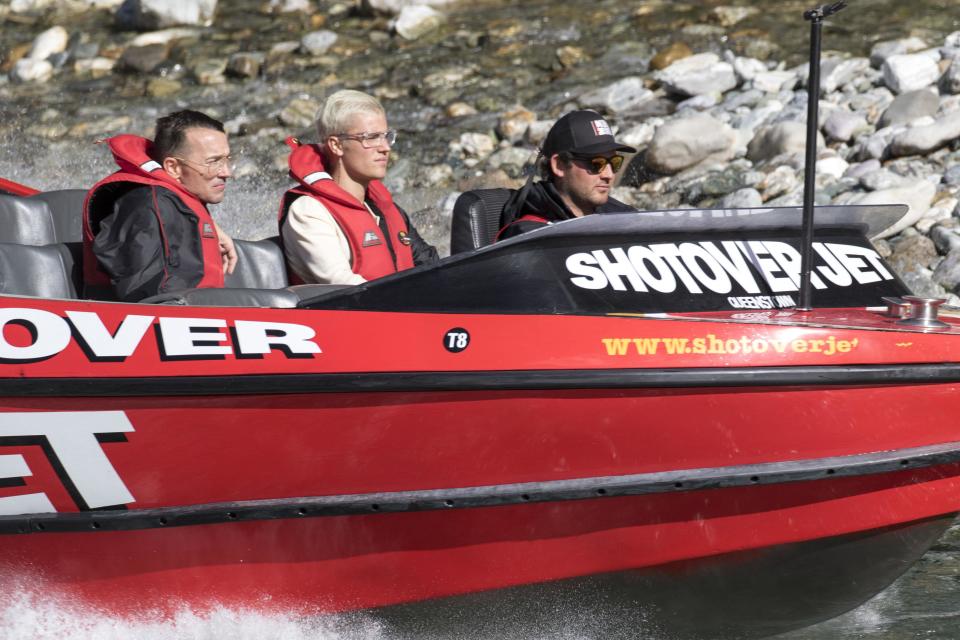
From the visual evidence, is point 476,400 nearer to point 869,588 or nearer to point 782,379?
point 782,379

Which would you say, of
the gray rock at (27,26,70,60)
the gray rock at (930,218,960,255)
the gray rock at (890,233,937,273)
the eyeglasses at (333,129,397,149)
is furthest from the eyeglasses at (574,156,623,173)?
the gray rock at (27,26,70,60)

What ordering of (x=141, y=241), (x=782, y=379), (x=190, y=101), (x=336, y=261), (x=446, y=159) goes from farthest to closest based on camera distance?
(x=190, y=101) → (x=446, y=159) → (x=336, y=261) → (x=141, y=241) → (x=782, y=379)

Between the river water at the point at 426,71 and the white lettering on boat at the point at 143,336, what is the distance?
6105 millimetres

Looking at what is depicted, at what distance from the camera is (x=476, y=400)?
11.6 ft

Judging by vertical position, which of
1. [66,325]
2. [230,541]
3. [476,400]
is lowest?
[230,541]

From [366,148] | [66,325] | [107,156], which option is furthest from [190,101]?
[66,325]

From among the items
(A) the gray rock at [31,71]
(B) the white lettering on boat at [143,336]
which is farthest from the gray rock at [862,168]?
(A) the gray rock at [31,71]

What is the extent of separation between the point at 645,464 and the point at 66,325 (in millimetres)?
1720

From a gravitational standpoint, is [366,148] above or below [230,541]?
above

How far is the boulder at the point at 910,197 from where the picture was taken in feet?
26.1

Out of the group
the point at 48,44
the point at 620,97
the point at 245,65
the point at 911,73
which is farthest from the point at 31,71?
the point at 911,73

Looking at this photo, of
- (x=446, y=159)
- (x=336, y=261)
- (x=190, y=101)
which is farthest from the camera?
(x=190, y=101)

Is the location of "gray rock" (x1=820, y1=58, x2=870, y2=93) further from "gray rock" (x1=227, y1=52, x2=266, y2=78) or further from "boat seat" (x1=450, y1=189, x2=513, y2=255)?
"boat seat" (x1=450, y1=189, x2=513, y2=255)

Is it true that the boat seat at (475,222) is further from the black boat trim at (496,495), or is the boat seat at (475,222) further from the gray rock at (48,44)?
Answer: the gray rock at (48,44)
